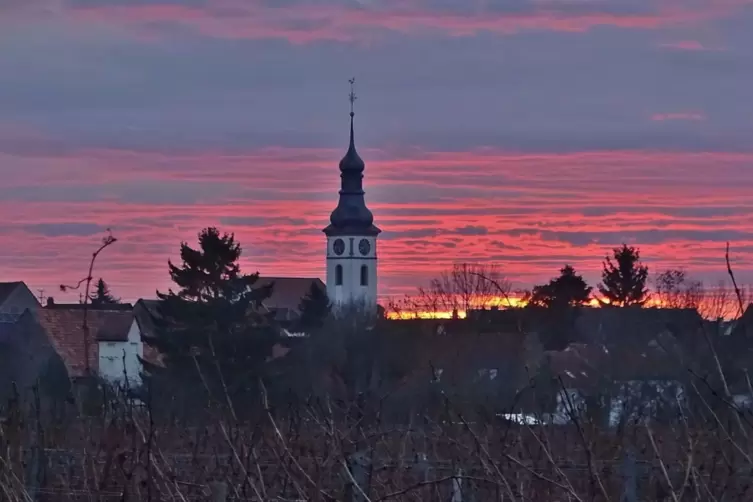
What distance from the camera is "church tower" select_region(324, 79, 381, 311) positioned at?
93.9m

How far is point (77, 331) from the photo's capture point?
4766cm

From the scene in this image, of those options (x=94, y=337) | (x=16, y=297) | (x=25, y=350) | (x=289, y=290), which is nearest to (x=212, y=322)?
(x=25, y=350)

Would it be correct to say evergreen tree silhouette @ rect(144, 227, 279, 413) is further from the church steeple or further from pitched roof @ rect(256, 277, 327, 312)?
pitched roof @ rect(256, 277, 327, 312)

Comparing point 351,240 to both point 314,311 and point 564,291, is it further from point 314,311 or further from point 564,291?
point 314,311

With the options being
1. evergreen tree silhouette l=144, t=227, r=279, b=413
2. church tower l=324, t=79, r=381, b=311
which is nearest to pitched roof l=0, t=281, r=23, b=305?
church tower l=324, t=79, r=381, b=311

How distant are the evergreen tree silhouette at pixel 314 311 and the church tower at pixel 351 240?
140ft

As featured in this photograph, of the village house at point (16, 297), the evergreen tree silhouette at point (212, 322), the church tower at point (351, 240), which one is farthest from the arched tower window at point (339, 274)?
the evergreen tree silhouette at point (212, 322)

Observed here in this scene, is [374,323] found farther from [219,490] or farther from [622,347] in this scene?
[219,490]

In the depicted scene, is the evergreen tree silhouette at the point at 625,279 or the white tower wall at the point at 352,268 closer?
the evergreen tree silhouette at the point at 625,279

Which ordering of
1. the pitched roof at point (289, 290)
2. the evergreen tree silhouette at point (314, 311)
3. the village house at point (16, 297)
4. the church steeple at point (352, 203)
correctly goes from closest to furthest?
the evergreen tree silhouette at point (314, 311) < the village house at point (16, 297) < the church steeple at point (352, 203) < the pitched roof at point (289, 290)

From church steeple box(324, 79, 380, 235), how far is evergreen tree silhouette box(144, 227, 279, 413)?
57072 millimetres

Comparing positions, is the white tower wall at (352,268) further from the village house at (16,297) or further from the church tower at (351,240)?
the village house at (16,297)

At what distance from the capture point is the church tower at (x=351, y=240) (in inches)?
3696

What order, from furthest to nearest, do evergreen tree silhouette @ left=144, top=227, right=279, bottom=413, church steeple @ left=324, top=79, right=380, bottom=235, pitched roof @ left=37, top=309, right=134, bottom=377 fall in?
1. church steeple @ left=324, top=79, right=380, bottom=235
2. pitched roof @ left=37, top=309, right=134, bottom=377
3. evergreen tree silhouette @ left=144, top=227, right=279, bottom=413
